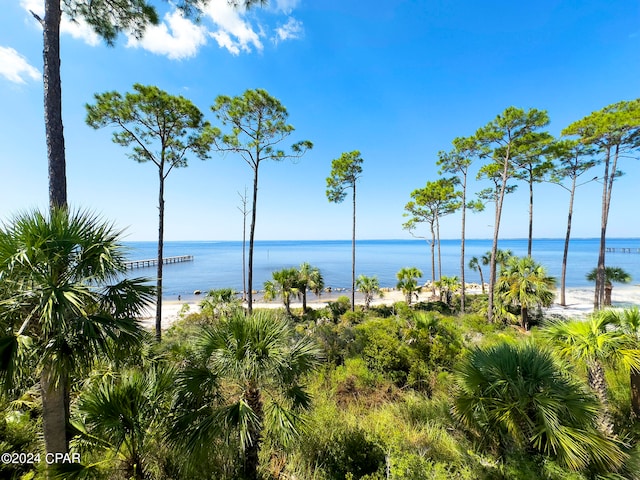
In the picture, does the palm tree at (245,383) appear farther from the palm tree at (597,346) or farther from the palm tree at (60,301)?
the palm tree at (597,346)

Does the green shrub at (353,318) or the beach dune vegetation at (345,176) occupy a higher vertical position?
the beach dune vegetation at (345,176)

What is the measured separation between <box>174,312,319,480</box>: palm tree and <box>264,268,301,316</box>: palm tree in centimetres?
1222

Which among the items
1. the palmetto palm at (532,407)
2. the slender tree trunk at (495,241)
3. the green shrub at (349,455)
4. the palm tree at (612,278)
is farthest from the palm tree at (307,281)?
the palm tree at (612,278)

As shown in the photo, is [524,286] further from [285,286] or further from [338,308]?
[285,286]

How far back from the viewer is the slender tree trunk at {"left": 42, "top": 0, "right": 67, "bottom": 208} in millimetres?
3891

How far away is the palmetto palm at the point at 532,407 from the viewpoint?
3.21m

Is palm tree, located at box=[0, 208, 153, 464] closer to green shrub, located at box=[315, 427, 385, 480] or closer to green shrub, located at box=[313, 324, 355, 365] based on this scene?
green shrub, located at box=[315, 427, 385, 480]

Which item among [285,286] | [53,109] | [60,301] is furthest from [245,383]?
[285,286]

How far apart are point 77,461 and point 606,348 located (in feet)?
25.8

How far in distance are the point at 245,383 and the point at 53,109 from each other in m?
5.49

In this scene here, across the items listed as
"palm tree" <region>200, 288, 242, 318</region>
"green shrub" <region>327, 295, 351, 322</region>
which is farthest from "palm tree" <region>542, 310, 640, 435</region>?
"palm tree" <region>200, 288, 242, 318</region>

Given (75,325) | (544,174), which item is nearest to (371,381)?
(75,325)

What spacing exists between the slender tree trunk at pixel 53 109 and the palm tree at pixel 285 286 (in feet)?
41.5

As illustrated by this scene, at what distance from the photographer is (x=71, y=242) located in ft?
9.13
